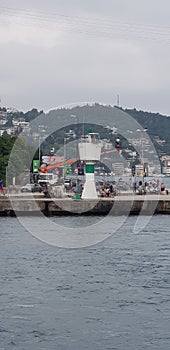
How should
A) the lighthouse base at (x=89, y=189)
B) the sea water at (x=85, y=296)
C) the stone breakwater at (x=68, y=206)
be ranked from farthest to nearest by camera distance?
the lighthouse base at (x=89, y=189) → the stone breakwater at (x=68, y=206) → the sea water at (x=85, y=296)

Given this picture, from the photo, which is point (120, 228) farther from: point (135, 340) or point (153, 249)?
point (135, 340)

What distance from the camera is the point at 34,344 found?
1861 cm

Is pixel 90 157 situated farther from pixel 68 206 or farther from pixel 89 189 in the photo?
pixel 68 206

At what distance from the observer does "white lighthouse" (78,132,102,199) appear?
53.4 metres

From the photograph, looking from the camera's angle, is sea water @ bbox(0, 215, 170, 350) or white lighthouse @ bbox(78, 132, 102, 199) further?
white lighthouse @ bbox(78, 132, 102, 199)

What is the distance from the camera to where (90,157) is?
54.2 m

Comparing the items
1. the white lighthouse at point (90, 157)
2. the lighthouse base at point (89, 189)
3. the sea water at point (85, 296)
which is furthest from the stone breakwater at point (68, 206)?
the sea water at point (85, 296)

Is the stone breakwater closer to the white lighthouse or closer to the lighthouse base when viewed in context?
the lighthouse base

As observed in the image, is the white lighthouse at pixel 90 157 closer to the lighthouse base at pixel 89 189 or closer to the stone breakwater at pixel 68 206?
the lighthouse base at pixel 89 189

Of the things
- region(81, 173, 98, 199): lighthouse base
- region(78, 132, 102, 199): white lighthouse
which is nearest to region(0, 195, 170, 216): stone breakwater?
region(81, 173, 98, 199): lighthouse base

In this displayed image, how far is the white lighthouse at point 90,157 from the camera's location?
53375 mm

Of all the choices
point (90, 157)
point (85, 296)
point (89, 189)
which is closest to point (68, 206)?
point (89, 189)

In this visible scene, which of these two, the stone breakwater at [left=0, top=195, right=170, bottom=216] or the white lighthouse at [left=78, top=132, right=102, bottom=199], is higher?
the white lighthouse at [left=78, top=132, right=102, bottom=199]

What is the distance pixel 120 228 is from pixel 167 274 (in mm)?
17153
